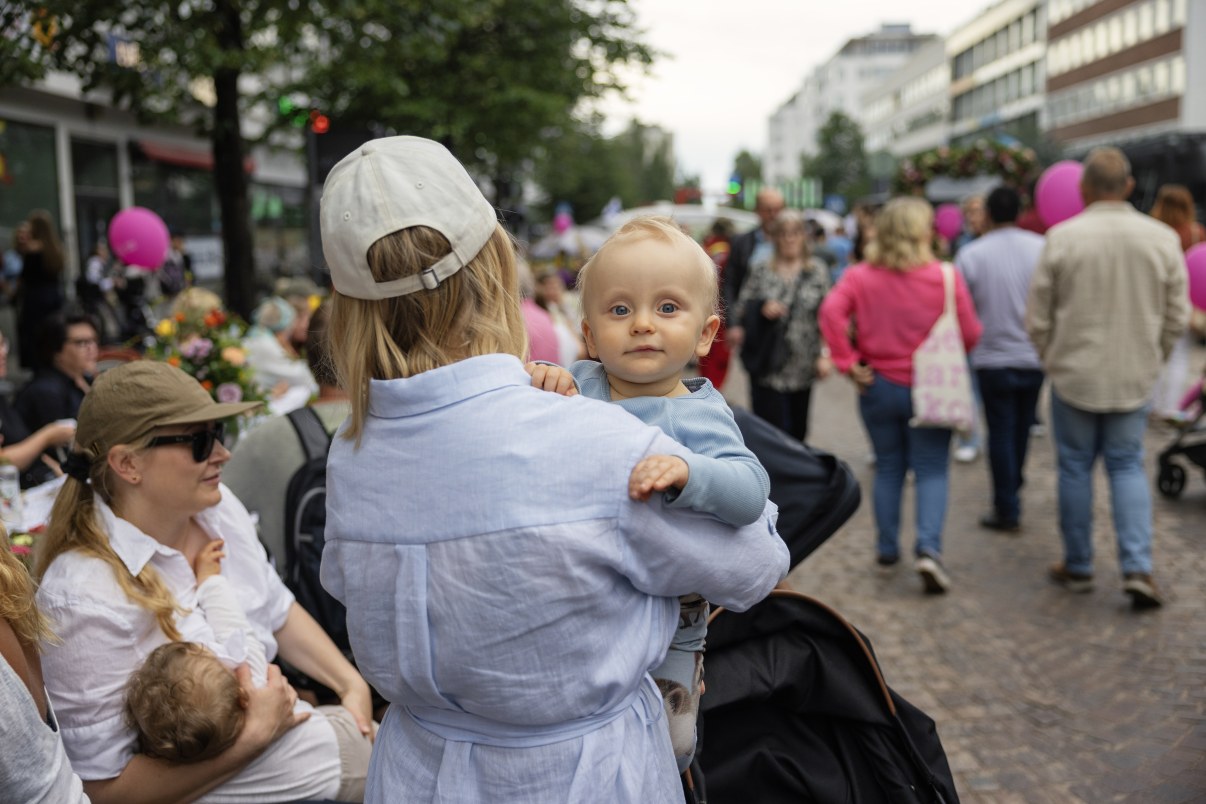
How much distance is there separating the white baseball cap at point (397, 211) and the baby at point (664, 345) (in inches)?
10.1

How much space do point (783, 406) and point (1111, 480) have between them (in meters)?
2.08

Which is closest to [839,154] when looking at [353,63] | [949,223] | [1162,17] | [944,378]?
[1162,17]

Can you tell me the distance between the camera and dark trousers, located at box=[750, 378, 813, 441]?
292 inches

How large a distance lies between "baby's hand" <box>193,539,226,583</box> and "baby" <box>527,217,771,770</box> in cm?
144

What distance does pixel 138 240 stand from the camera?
1214 cm

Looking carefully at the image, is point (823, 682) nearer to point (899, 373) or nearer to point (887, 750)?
point (887, 750)

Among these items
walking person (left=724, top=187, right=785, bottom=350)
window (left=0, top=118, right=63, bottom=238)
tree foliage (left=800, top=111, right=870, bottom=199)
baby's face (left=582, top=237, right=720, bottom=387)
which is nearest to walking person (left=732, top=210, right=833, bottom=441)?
walking person (left=724, top=187, right=785, bottom=350)

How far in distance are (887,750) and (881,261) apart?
4.19 meters

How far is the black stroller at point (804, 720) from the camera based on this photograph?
248cm

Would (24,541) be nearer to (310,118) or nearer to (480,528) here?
(480,528)

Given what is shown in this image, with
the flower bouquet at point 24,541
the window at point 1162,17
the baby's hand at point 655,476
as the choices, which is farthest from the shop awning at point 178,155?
the window at point 1162,17

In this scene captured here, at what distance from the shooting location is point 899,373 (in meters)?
6.32

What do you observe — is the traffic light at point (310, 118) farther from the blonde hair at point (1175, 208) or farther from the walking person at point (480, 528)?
the walking person at point (480, 528)

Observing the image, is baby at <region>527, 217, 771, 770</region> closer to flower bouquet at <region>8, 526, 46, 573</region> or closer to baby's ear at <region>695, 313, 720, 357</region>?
baby's ear at <region>695, 313, 720, 357</region>
